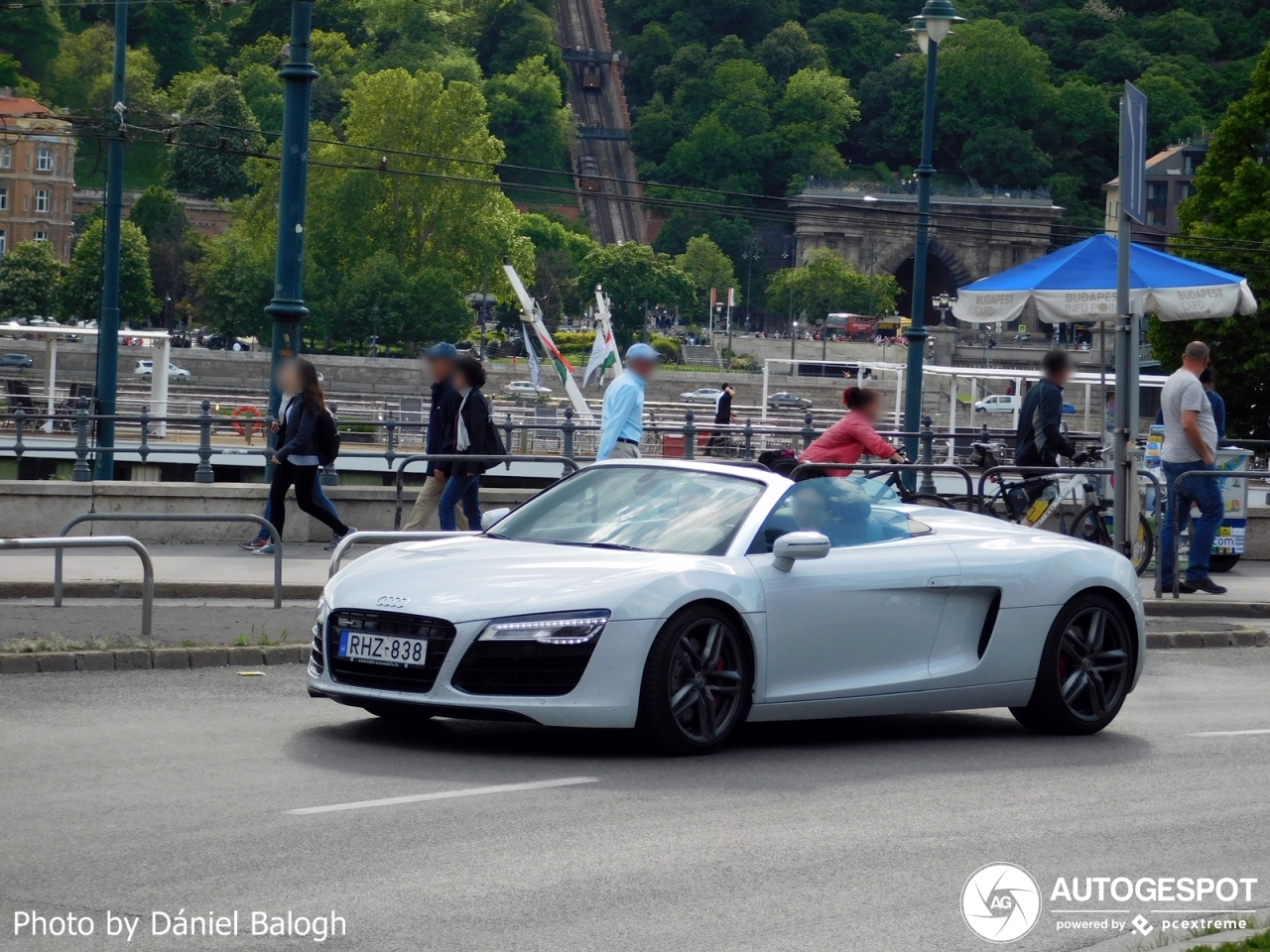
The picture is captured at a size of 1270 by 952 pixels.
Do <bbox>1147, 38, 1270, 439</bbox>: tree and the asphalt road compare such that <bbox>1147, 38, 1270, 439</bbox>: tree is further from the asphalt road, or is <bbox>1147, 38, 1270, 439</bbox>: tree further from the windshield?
the windshield

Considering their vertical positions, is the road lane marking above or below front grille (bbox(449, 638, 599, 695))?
below

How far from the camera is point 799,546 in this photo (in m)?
8.32

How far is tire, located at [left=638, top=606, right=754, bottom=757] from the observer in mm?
7926

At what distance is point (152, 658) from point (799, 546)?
4.15m

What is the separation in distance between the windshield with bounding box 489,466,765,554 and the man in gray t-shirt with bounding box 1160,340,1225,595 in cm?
729

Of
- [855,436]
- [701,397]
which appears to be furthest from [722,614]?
[701,397]

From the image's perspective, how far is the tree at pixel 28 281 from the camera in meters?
115

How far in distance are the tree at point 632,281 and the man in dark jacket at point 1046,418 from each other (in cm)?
12559

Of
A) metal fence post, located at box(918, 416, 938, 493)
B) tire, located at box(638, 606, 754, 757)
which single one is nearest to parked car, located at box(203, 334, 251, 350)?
metal fence post, located at box(918, 416, 938, 493)

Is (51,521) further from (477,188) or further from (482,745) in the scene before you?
(477,188)

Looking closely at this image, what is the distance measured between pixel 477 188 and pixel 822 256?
42142 millimetres

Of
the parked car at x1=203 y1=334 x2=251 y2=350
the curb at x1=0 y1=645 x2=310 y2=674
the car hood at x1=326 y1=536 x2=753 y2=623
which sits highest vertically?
the parked car at x1=203 y1=334 x2=251 y2=350

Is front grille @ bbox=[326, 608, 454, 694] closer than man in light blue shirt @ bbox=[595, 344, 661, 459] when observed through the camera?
Yes

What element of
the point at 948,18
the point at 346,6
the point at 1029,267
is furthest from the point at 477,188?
the point at 1029,267
